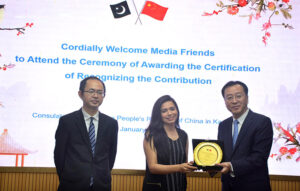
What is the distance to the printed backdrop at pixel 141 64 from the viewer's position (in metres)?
3.76

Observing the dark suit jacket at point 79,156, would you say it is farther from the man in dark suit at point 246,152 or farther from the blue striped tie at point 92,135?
the man in dark suit at point 246,152

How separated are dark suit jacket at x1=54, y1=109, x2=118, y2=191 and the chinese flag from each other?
52.5 inches

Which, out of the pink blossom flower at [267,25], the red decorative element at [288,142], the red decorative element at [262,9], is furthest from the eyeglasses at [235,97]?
the pink blossom flower at [267,25]

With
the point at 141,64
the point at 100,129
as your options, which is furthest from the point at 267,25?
the point at 100,129

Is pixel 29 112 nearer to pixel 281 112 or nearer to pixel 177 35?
pixel 177 35

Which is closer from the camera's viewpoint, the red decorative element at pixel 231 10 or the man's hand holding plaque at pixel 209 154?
the man's hand holding plaque at pixel 209 154

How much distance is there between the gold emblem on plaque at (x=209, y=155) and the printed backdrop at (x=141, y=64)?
0.66 meters

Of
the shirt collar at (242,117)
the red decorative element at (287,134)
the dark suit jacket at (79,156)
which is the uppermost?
the shirt collar at (242,117)

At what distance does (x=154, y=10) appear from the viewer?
390 cm

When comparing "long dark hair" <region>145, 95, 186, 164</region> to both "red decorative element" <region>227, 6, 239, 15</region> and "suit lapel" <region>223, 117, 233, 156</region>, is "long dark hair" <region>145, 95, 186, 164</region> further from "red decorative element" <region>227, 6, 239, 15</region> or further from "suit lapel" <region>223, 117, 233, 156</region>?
"red decorative element" <region>227, 6, 239, 15</region>

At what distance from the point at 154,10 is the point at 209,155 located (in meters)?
1.74

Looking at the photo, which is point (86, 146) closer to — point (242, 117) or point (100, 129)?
point (100, 129)

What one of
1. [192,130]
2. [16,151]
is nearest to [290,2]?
[192,130]

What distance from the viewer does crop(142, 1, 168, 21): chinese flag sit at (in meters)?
3.90
